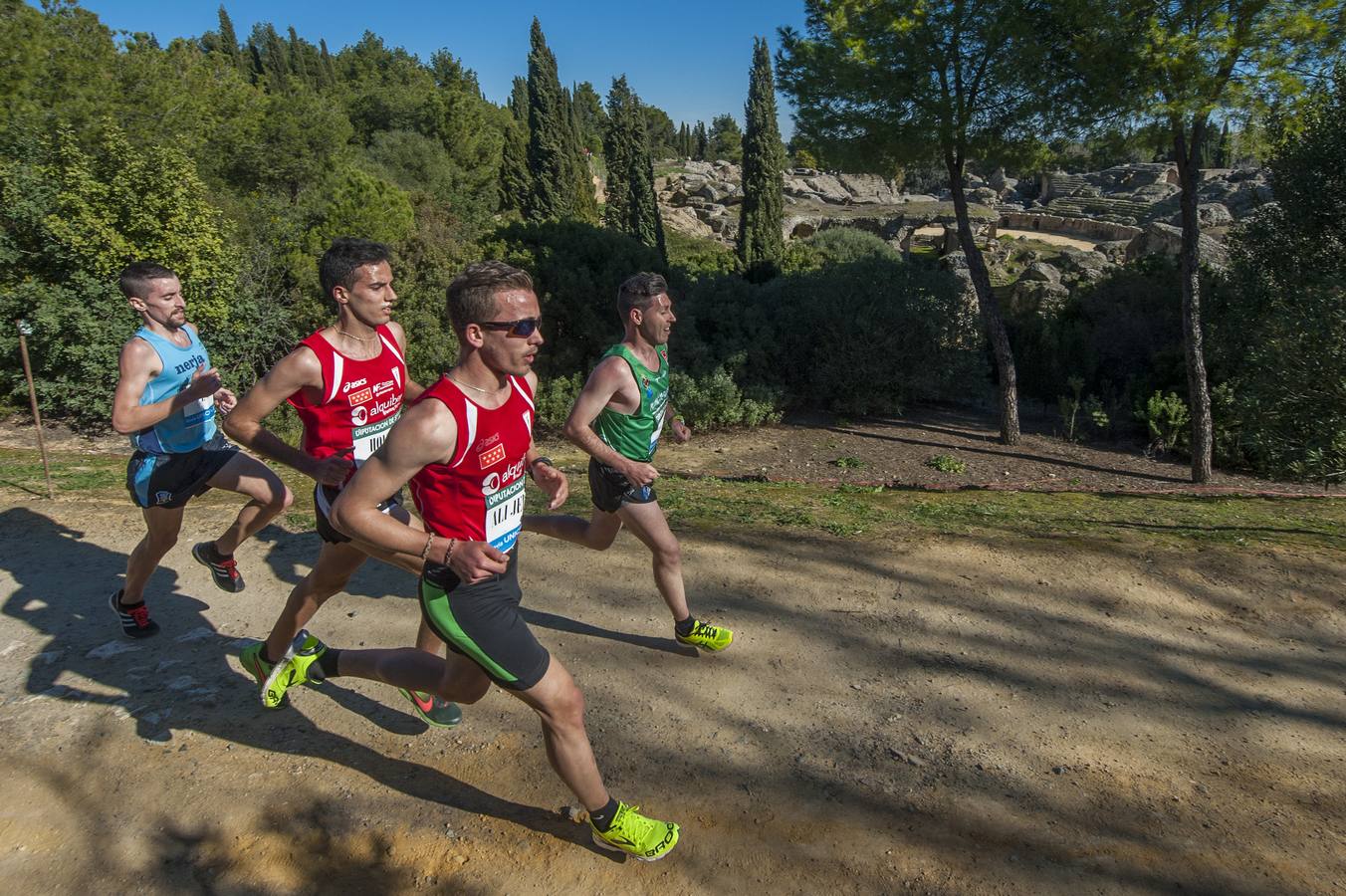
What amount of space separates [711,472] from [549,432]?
13.9 feet

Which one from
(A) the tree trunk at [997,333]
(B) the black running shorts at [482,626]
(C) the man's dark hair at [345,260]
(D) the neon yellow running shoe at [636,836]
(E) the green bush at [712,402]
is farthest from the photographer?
(E) the green bush at [712,402]

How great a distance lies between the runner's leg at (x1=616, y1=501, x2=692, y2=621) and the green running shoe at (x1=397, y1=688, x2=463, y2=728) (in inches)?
47.7

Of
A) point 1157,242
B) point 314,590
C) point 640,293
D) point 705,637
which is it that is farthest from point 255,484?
point 1157,242

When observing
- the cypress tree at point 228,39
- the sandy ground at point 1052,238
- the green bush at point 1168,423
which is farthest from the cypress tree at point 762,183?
the cypress tree at point 228,39

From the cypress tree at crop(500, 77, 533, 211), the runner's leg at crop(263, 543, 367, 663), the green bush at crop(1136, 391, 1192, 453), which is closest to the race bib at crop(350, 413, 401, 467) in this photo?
the runner's leg at crop(263, 543, 367, 663)

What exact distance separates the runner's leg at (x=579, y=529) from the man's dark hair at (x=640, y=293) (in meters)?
1.16

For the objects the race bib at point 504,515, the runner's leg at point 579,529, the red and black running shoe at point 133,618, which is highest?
the race bib at point 504,515

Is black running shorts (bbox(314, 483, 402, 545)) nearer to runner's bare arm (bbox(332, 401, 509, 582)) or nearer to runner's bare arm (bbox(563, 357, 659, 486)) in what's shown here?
runner's bare arm (bbox(563, 357, 659, 486))

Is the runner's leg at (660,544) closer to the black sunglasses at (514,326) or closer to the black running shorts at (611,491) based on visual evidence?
the black running shorts at (611,491)

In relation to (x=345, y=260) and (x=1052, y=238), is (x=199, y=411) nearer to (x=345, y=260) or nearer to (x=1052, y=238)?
(x=345, y=260)

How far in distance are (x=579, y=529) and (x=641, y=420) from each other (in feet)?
2.66

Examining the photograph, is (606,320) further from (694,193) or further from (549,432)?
(694,193)

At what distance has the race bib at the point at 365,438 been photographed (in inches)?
151

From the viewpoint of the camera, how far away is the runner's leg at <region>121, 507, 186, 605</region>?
172 inches
